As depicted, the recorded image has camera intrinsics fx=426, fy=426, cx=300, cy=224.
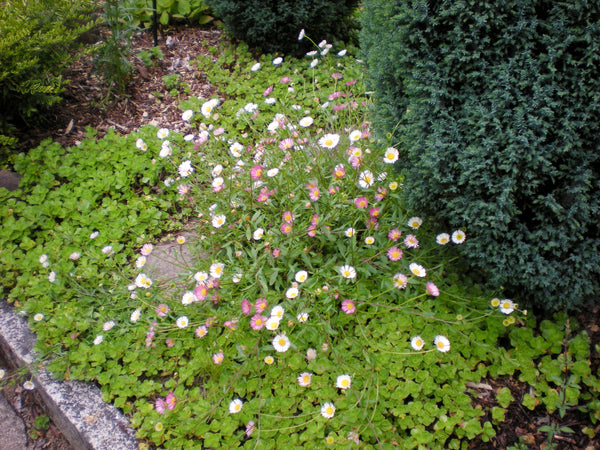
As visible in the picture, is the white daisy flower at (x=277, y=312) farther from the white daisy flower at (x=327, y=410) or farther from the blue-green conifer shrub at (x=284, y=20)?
the blue-green conifer shrub at (x=284, y=20)

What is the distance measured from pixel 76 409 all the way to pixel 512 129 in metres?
2.35

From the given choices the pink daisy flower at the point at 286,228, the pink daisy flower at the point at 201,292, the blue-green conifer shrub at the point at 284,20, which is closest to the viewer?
the pink daisy flower at the point at 201,292

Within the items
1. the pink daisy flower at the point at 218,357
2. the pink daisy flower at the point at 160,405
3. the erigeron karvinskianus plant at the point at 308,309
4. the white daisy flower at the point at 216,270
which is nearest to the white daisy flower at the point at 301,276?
the erigeron karvinskianus plant at the point at 308,309

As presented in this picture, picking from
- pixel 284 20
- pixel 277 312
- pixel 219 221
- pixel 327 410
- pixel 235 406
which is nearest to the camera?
pixel 327 410

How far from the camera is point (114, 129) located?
3.70 metres

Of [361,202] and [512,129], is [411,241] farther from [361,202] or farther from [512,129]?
[512,129]

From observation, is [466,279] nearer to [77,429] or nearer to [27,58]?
[77,429]

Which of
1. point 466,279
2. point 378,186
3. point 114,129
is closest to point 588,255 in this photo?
point 466,279

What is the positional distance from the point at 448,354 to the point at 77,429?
1.78m

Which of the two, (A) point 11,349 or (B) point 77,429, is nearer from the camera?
(B) point 77,429

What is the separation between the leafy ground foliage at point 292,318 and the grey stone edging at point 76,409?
8 centimetres

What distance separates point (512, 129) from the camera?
1.69 meters

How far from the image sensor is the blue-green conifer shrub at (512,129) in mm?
1619

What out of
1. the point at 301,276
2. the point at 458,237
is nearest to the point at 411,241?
the point at 458,237
